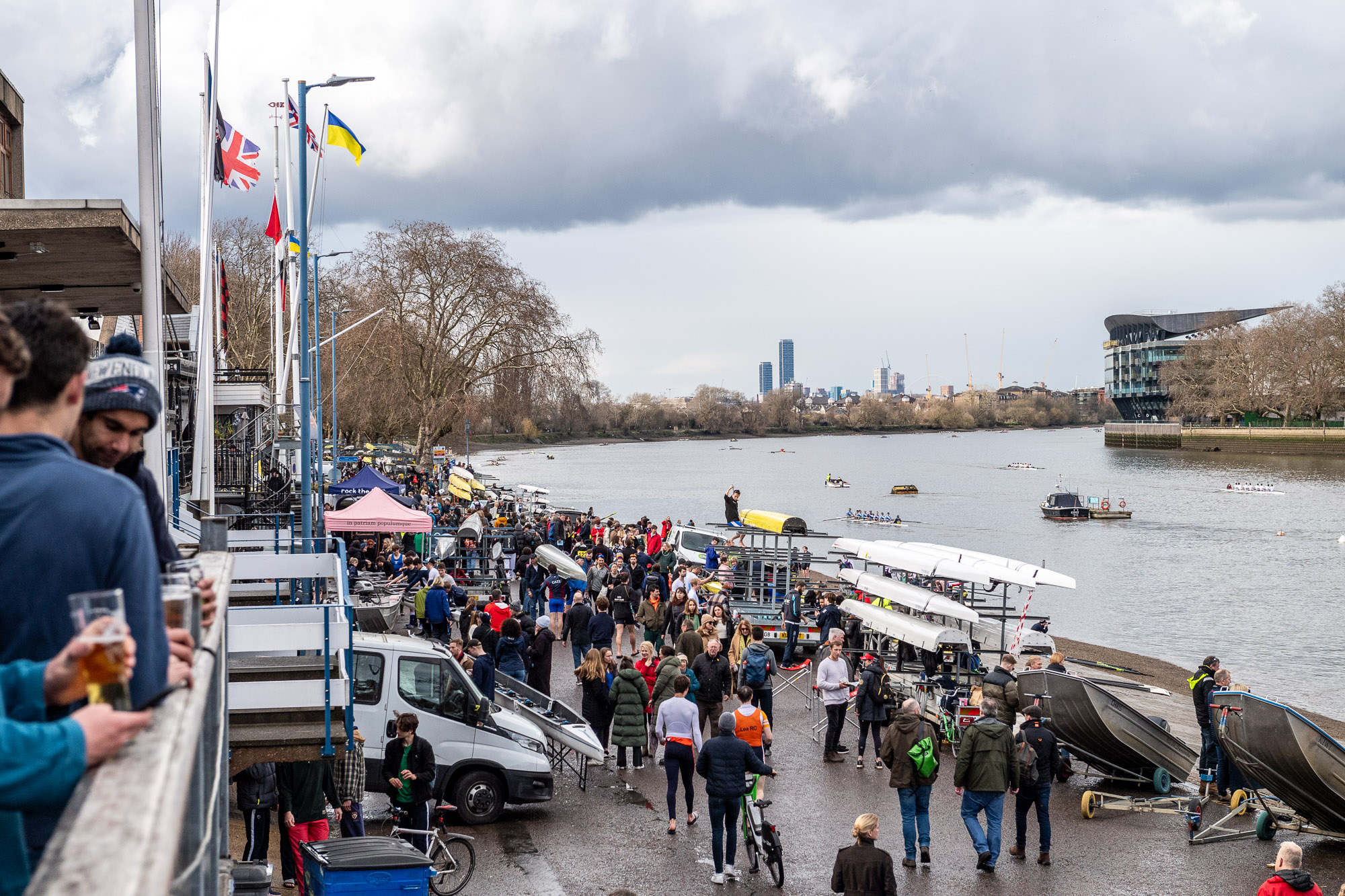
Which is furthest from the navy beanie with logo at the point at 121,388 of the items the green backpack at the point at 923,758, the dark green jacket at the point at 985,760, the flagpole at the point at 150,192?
the dark green jacket at the point at 985,760

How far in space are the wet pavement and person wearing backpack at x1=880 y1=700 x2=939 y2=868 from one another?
30 centimetres

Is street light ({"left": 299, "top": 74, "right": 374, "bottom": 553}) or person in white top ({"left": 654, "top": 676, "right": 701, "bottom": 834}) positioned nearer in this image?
person in white top ({"left": 654, "top": 676, "right": 701, "bottom": 834})

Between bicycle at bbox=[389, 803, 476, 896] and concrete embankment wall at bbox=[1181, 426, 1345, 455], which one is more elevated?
concrete embankment wall at bbox=[1181, 426, 1345, 455]

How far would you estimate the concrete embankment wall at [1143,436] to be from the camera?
160625 millimetres

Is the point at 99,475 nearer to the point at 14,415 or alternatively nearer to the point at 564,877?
the point at 14,415

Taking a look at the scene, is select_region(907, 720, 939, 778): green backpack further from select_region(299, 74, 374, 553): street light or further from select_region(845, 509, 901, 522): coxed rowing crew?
select_region(845, 509, 901, 522): coxed rowing crew

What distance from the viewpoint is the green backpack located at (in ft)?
37.0

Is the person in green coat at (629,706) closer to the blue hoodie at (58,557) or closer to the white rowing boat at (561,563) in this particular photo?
the blue hoodie at (58,557)

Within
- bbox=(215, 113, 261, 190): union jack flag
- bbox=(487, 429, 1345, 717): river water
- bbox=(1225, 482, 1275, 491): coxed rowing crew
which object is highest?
bbox=(215, 113, 261, 190): union jack flag

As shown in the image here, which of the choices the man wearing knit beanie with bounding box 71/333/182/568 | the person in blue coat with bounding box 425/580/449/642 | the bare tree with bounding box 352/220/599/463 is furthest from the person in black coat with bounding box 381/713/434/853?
the bare tree with bounding box 352/220/599/463

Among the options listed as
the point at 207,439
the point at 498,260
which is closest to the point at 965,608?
the point at 207,439

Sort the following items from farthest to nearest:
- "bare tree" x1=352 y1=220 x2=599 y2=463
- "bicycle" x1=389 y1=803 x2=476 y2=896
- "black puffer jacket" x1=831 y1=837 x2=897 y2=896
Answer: "bare tree" x1=352 y1=220 x2=599 y2=463, "bicycle" x1=389 y1=803 x2=476 y2=896, "black puffer jacket" x1=831 y1=837 x2=897 y2=896

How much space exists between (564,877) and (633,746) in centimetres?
364

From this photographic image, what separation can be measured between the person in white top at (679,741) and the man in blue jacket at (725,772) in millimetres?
1266
